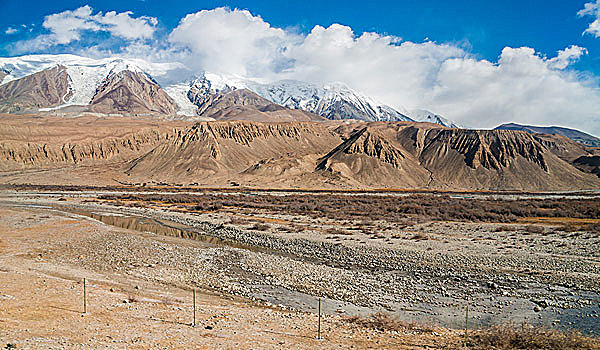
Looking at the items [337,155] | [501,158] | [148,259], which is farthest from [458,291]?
[501,158]

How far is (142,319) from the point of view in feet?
36.0

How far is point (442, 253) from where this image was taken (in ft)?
75.8

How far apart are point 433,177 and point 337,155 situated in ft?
83.8

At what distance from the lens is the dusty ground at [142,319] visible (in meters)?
9.30

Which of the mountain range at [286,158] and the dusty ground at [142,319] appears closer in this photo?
the dusty ground at [142,319]

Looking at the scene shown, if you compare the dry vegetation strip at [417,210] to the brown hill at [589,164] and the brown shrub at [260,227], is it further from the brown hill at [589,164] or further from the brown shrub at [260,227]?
the brown hill at [589,164]

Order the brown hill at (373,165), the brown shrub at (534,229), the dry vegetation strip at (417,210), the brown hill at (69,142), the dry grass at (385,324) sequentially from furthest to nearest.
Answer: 1. the brown hill at (69,142)
2. the brown hill at (373,165)
3. the dry vegetation strip at (417,210)
4. the brown shrub at (534,229)
5. the dry grass at (385,324)

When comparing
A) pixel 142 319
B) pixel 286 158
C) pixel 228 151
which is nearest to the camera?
pixel 142 319

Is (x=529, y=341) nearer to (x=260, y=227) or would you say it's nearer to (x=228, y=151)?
(x=260, y=227)

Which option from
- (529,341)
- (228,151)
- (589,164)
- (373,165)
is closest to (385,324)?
(529,341)

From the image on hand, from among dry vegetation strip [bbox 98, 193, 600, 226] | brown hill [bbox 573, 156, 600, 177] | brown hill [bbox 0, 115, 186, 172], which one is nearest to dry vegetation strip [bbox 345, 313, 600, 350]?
dry vegetation strip [bbox 98, 193, 600, 226]

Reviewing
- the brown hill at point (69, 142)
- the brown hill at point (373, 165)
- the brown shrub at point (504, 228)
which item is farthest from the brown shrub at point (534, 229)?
the brown hill at point (69, 142)

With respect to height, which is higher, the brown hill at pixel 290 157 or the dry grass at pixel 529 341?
the brown hill at pixel 290 157

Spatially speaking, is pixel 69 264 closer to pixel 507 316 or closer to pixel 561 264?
pixel 507 316
